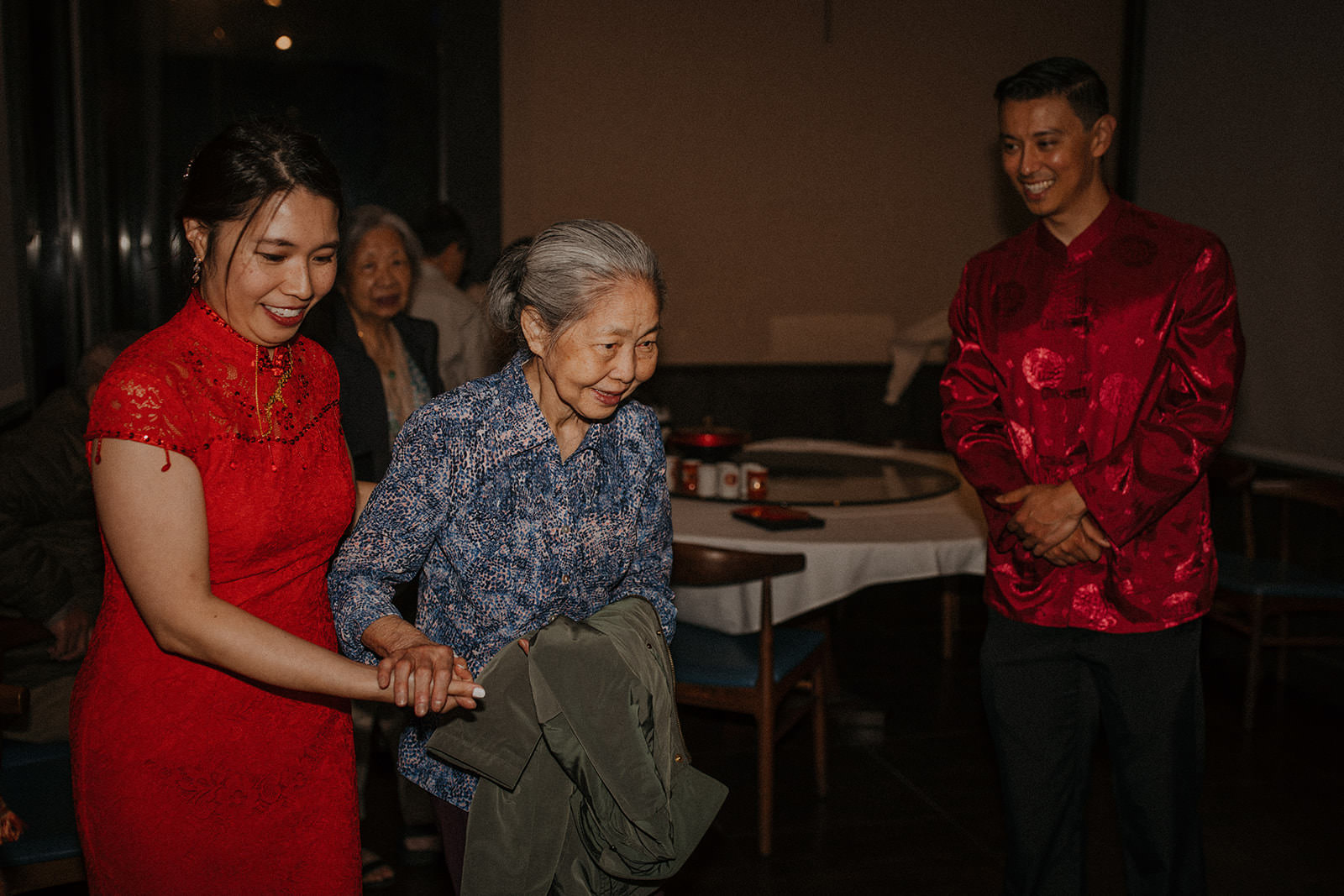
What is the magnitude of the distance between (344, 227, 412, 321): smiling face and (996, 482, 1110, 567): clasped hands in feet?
6.33

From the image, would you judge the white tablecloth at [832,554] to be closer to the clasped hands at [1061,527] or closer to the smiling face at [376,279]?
the clasped hands at [1061,527]

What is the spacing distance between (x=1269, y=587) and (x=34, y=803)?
383 centimetres

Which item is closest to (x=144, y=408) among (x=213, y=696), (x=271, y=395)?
(x=271, y=395)

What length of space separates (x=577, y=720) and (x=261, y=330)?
66cm

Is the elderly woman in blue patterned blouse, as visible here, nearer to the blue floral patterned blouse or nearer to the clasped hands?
the blue floral patterned blouse

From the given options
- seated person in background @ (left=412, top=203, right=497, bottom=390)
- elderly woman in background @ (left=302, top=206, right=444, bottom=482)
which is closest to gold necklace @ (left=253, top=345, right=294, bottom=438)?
elderly woman in background @ (left=302, top=206, right=444, bottom=482)

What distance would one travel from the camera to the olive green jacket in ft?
4.42

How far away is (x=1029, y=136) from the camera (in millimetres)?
2062

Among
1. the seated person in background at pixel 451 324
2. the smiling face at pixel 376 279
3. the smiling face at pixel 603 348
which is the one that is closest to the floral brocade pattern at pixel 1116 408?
the smiling face at pixel 603 348

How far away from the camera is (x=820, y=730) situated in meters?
3.28

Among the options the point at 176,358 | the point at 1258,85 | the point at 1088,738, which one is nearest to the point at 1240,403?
the point at 1258,85

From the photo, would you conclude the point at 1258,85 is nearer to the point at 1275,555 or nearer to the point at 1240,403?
the point at 1240,403

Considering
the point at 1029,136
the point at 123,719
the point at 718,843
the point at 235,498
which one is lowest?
the point at 718,843

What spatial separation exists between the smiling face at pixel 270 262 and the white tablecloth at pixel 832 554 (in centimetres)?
176
